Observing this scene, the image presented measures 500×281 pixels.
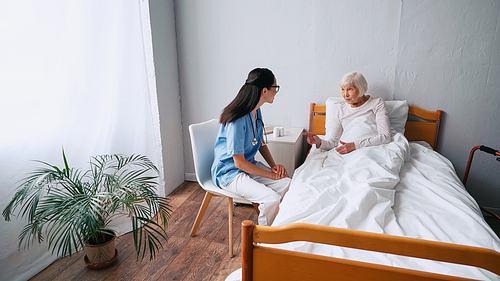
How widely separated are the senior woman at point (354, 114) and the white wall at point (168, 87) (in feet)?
4.17

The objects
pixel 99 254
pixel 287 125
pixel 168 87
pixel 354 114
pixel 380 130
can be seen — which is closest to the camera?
pixel 99 254

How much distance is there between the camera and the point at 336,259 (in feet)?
2.77

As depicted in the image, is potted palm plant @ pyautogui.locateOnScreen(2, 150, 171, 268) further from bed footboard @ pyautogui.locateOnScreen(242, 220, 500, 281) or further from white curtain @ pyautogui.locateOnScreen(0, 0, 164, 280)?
bed footboard @ pyautogui.locateOnScreen(242, 220, 500, 281)

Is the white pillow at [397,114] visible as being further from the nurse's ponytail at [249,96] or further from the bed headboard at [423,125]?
the nurse's ponytail at [249,96]

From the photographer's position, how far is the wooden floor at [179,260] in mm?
1669

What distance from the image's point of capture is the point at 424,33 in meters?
2.19

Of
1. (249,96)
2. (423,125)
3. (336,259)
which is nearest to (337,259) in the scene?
(336,259)

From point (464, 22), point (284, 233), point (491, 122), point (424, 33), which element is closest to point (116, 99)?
point (284, 233)

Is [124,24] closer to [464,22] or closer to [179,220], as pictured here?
[179,220]

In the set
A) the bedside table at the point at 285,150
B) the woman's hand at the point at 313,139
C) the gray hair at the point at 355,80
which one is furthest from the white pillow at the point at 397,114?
the bedside table at the point at 285,150

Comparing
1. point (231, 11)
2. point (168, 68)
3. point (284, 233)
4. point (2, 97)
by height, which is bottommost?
point (284, 233)

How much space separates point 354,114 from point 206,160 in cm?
115

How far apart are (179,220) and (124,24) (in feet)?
5.02

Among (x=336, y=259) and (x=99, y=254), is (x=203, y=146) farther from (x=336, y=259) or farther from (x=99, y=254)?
(x=336, y=259)
